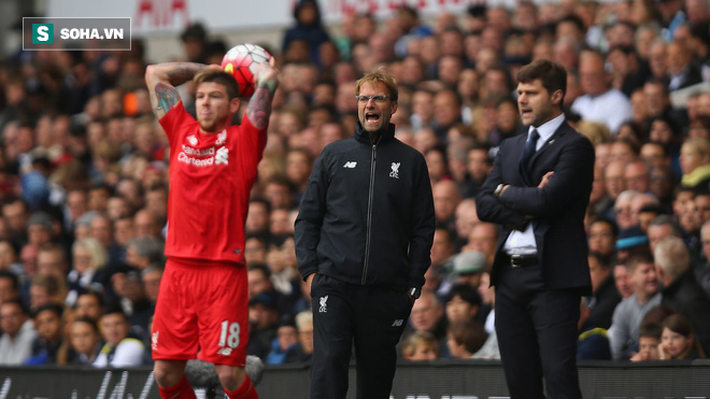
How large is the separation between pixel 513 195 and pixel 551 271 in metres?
0.47

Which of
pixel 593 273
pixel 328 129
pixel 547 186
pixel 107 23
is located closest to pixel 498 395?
pixel 593 273

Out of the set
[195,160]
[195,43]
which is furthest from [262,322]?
[195,43]

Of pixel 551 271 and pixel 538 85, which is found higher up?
pixel 538 85

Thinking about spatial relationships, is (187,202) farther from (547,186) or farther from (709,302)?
(709,302)

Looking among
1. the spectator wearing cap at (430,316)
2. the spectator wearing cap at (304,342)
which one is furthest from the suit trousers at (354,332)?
the spectator wearing cap at (304,342)

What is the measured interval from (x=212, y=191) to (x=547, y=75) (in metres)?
2.09

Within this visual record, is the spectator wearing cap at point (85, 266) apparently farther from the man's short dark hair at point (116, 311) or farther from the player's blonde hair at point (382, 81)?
the player's blonde hair at point (382, 81)

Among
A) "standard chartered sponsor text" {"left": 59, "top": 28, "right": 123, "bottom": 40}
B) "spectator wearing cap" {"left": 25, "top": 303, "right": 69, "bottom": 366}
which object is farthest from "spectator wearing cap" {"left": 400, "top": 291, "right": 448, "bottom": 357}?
"standard chartered sponsor text" {"left": 59, "top": 28, "right": 123, "bottom": 40}

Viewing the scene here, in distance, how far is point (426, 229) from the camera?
275 inches

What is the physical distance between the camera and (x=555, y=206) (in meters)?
6.47

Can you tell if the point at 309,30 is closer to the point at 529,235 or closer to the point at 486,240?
the point at 486,240

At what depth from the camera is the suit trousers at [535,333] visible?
6.32m

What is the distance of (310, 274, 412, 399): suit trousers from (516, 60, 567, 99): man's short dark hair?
1420 millimetres

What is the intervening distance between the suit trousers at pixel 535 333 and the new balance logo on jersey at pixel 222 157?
1798mm
